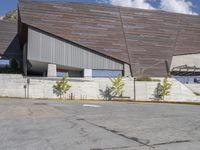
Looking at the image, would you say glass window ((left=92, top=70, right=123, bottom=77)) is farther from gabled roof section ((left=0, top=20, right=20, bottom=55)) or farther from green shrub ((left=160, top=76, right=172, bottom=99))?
gabled roof section ((left=0, top=20, right=20, bottom=55))

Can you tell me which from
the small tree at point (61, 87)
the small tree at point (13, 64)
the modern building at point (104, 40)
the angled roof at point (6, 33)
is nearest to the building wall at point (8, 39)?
the angled roof at point (6, 33)

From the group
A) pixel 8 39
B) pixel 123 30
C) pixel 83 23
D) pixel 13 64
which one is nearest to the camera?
pixel 83 23

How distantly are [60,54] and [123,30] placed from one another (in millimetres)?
11100

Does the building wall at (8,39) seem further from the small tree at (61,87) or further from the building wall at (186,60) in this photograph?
the building wall at (186,60)

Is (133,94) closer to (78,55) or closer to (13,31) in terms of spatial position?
(78,55)

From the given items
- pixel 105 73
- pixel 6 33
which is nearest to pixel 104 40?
pixel 105 73

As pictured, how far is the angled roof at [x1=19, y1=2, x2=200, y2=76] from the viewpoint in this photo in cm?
4881

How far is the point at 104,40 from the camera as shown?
51031 mm

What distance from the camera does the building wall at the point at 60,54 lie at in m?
47.1

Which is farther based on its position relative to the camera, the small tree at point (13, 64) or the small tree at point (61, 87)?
the small tree at point (13, 64)

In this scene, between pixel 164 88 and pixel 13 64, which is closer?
pixel 164 88

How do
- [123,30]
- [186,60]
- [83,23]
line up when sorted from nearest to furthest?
[83,23] < [123,30] < [186,60]

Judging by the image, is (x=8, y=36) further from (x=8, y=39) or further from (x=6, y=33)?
(x=6, y=33)

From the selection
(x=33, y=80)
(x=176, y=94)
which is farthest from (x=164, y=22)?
(x=33, y=80)
